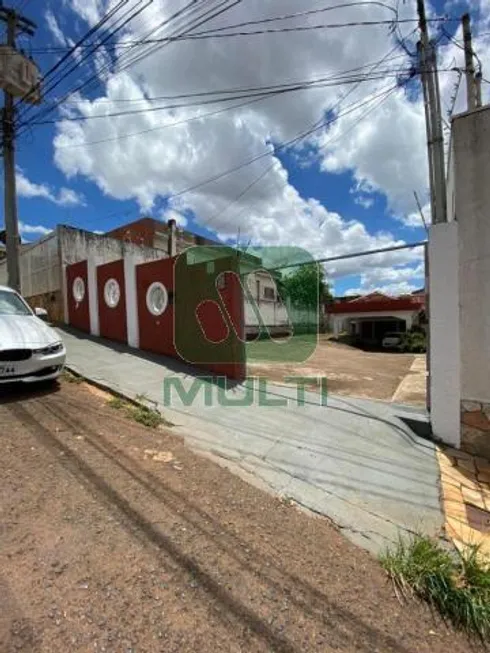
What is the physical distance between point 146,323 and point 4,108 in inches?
268

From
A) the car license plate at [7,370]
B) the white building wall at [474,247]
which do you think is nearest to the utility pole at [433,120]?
the white building wall at [474,247]

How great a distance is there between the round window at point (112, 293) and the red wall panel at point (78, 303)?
1.36m

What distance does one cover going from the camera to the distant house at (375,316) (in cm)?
2416

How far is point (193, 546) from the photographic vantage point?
2797 millimetres

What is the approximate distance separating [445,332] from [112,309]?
9.26 m

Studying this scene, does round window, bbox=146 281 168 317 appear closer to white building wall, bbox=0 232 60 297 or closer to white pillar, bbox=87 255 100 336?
white pillar, bbox=87 255 100 336

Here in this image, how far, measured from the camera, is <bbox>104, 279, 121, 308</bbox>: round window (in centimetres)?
1146

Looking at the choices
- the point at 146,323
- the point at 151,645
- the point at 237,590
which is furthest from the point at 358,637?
the point at 146,323

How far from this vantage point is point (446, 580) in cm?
267

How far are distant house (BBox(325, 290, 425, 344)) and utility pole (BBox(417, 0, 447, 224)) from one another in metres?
17.5

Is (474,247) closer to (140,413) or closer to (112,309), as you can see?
(140,413)

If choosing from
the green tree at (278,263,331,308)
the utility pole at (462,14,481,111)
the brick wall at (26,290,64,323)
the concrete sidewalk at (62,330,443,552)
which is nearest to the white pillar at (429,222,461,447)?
the concrete sidewalk at (62,330,443,552)

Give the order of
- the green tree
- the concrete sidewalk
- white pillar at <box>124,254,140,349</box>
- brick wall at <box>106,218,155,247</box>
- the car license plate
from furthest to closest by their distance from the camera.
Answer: the green tree, brick wall at <box>106,218,155,247</box>, white pillar at <box>124,254,140,349</box>, the car license plate, the concrete sidewalk

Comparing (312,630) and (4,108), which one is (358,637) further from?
(4,108)
